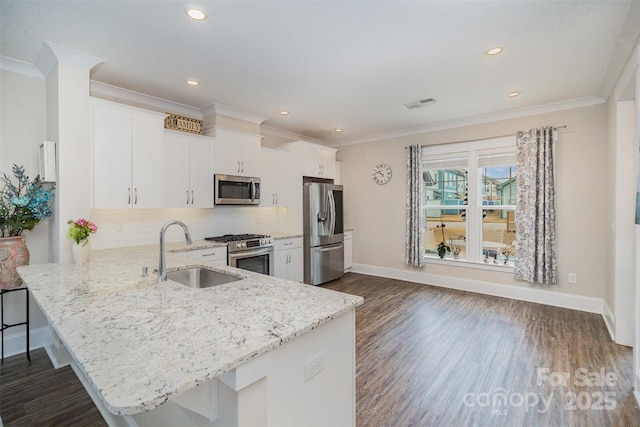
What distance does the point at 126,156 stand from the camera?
299 cm

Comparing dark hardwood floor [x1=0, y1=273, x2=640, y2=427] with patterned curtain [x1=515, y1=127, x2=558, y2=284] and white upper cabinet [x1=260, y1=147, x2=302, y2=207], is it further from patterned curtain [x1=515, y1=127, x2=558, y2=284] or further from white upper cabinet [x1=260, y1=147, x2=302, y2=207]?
white upper cabinet [x1=260, y1=147, x2=302, y2=207]

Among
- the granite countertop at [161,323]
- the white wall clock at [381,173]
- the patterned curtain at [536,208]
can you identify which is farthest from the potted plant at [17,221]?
the patterned curtain at [536,208]

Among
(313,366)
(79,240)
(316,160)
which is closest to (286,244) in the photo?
(316,160)

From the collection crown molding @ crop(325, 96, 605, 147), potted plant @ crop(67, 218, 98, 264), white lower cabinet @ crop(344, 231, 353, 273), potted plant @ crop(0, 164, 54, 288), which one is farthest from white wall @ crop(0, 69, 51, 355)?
crown molding @ crop(325, 96, 605, 147)

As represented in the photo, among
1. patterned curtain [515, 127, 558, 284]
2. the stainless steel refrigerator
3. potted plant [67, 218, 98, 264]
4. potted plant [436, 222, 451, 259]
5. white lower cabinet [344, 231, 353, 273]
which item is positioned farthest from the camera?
white lower cabinet [344, 231, 353, 273]

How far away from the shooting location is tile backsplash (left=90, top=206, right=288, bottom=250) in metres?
3.21

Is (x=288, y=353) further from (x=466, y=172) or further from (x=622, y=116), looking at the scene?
(x=466, y=172)

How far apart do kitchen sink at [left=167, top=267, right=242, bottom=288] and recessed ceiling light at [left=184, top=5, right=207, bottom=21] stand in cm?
178

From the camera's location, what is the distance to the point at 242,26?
2.15 meters

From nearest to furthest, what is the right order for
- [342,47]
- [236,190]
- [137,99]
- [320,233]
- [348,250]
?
[342,47] < [137,99] < [236,190] < [320,233] < [348,250]

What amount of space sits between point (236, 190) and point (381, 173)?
2813mm

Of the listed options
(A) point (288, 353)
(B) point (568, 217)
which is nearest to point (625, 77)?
(B) point (568, 217)

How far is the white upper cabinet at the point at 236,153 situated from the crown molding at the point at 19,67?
1.73 metres

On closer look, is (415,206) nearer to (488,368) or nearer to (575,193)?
(575,193)
